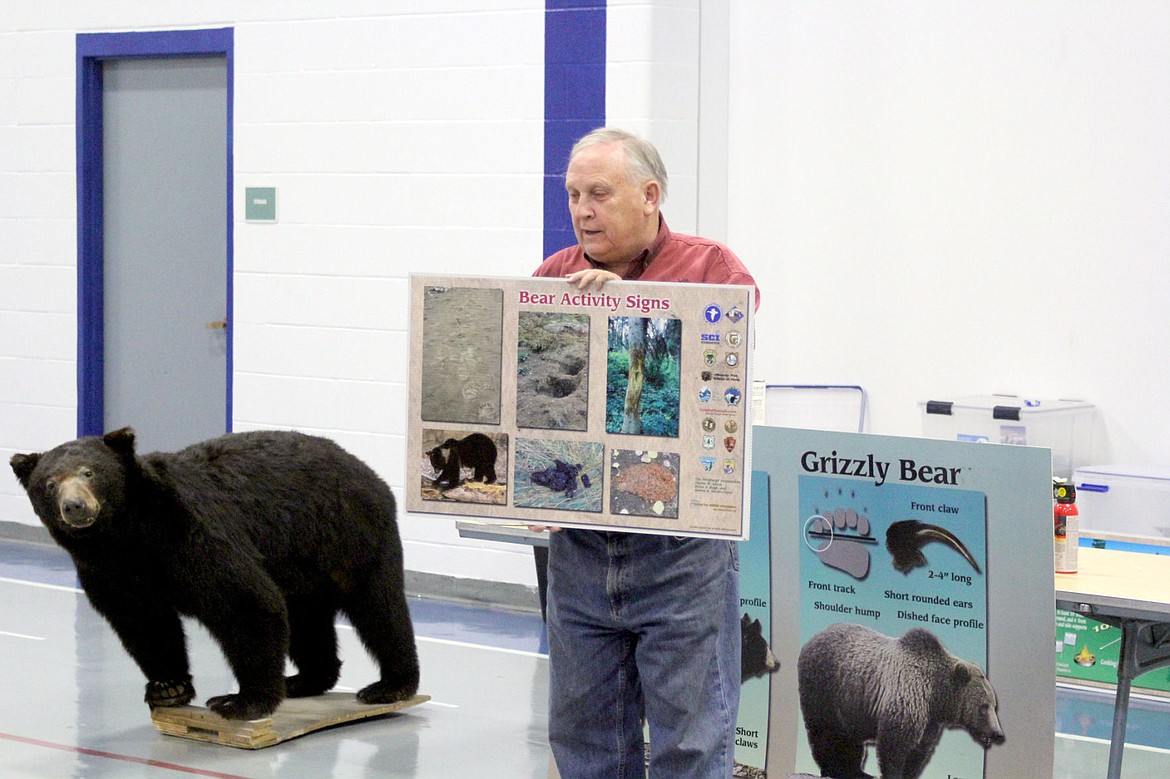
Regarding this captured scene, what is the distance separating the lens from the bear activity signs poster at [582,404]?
2.29m

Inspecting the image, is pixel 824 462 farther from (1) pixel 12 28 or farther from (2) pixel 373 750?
(1) pixel 12 28

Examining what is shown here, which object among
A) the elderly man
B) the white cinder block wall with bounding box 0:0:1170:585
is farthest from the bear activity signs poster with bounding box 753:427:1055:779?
the white cinder block wall with bounding box 0:0:1170:585

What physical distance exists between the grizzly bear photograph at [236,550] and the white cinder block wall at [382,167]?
1.69 meters

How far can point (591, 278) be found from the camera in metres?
2.31

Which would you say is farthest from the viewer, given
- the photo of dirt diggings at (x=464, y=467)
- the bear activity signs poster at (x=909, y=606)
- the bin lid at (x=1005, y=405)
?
the bin lid at (x=1005, y=405)

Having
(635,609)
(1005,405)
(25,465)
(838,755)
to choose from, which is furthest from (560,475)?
(1005,405)

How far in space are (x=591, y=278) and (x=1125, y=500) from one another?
336 centimetres

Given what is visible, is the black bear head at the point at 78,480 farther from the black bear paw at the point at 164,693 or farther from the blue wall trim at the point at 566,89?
the blue wall trim at the point at 566,89

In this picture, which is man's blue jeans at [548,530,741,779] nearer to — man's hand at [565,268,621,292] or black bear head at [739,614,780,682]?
man's hand at [565,268,621,292]

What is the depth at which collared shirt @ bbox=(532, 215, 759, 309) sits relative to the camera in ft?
7.93

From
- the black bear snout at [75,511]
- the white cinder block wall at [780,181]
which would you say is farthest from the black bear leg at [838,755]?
the white cinder block wall at [780,181]

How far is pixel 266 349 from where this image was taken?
6852 millimetres

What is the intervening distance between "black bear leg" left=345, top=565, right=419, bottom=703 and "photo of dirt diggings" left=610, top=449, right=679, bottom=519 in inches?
93.3

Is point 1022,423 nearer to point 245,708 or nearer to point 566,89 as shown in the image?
point 566,89
